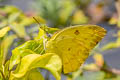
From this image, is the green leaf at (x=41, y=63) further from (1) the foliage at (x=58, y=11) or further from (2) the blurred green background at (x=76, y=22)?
(1) the foliage at (x=58, y=11)

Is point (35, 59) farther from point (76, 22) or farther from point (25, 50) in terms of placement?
point (76, 22)

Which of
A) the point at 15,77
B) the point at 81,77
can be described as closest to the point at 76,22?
the point at 81,77

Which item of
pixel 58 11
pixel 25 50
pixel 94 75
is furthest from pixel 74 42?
pixel 58 11

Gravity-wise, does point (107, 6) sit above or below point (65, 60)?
above

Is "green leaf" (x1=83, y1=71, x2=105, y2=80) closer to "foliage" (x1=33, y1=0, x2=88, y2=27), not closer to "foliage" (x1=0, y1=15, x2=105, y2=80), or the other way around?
"foliage" (x1=0, y1=15, x2=105, y2=80)

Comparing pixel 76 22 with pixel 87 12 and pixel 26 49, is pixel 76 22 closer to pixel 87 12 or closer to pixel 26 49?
pixel 87 12

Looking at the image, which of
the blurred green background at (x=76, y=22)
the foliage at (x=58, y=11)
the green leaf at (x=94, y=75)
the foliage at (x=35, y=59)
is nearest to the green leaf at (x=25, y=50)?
the foliage at (x=35, y=59)
